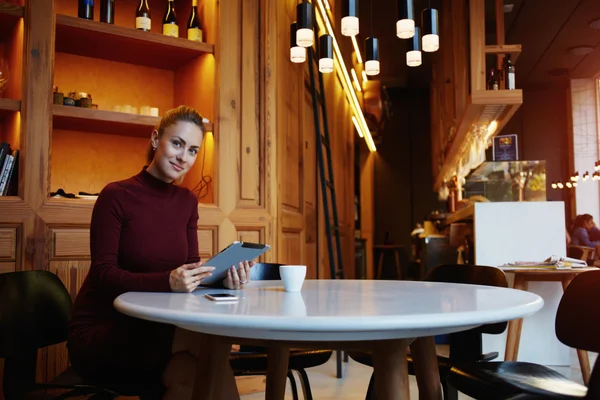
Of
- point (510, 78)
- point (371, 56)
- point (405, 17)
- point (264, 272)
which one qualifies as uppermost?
point (510, 78)

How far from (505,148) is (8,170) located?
5045 mm

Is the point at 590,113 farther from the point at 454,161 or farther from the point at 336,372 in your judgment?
the point at 336,372

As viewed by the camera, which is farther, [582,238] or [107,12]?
[582,238]

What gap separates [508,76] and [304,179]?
1.87 metres

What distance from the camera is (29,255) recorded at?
8.91 ft

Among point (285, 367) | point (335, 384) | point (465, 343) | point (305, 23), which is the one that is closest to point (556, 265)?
point (335, 384)

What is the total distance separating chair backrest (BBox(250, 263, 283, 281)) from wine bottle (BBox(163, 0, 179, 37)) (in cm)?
174

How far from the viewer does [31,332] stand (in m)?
1.71

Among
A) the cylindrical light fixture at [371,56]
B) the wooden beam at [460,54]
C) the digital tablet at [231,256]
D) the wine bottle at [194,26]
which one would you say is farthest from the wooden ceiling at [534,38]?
the digital tablet at [231,256]

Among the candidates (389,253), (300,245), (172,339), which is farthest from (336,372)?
(389,253)

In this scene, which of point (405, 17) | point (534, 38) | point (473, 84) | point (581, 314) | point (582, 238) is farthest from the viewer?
point (534, 38)

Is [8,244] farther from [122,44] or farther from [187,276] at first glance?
[187,276]

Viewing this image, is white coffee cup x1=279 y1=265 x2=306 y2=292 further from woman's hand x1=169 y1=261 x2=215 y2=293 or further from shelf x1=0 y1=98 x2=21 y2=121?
shelf x1=0 y1=98 x2=21 y2=121

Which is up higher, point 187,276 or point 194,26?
point 194,26
